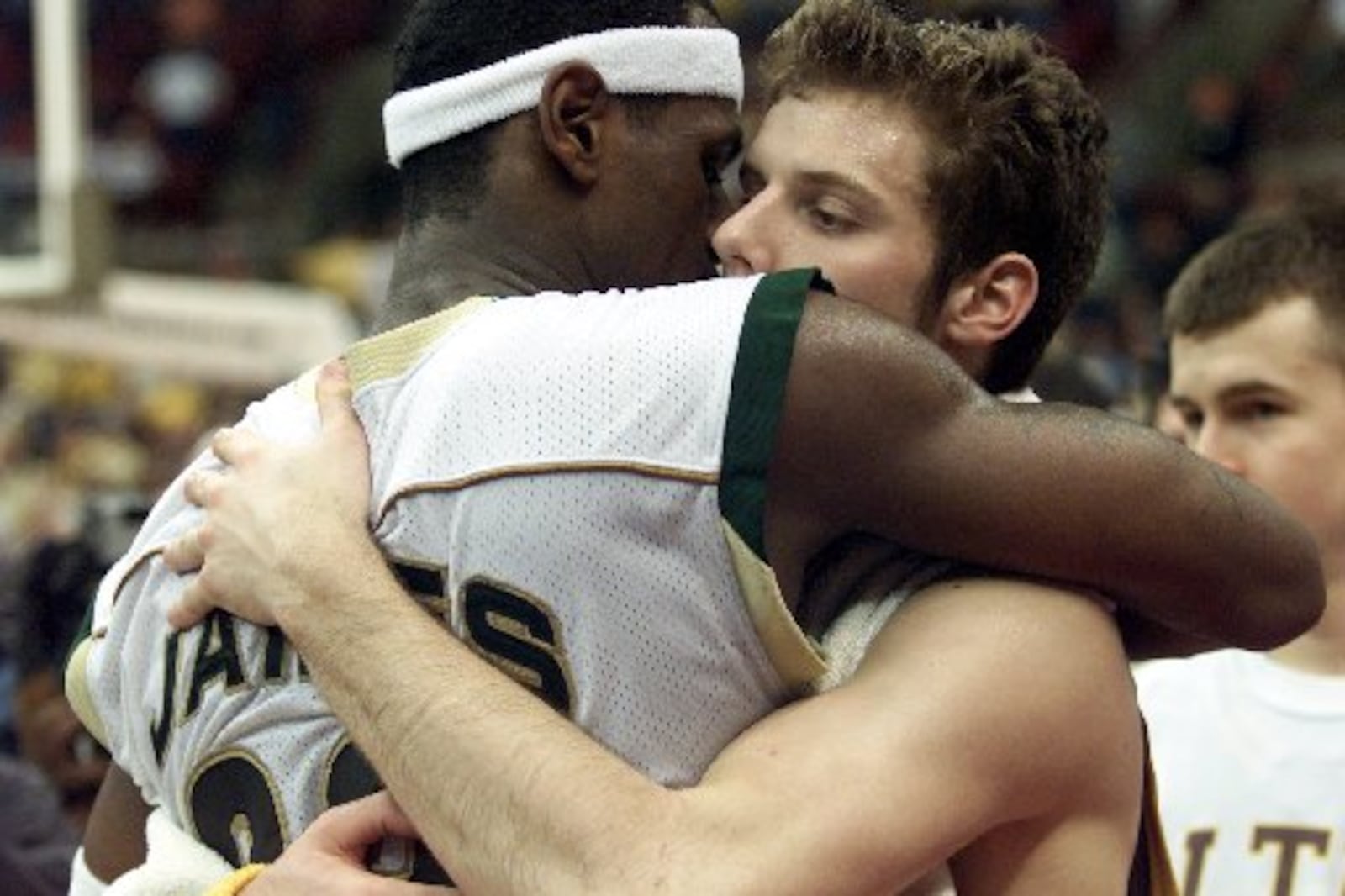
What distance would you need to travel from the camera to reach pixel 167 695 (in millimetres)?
2846

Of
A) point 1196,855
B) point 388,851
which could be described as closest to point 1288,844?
point 1196,855

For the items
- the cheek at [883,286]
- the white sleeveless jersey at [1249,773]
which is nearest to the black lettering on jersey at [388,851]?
the cheek at [883,286]

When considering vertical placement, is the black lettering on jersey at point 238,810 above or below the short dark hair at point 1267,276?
below

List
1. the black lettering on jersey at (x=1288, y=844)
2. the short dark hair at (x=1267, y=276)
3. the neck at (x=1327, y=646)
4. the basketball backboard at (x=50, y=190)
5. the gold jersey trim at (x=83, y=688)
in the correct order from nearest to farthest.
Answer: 1. the gold jersey trim at (x=83, y=688)
2. the black lettering on jersey at (x=1288, y=844)
3. the neck at (x=1327, y=646)
4. the short dark hair at (x=1267, y=276)
5. the basketball backboard at (x=50, y=190)

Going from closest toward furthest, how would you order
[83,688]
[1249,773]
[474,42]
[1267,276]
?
[474,42], [83,688], [1249,773], [1267,276]

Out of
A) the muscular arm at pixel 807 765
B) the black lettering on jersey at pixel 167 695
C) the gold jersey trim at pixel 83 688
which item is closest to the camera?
the muscular arm at pixel 807 765

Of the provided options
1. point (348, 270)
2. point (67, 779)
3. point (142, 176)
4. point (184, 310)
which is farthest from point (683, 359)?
point (142, 176)

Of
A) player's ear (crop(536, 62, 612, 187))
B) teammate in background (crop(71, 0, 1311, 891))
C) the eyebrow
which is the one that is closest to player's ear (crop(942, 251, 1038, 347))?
teammate in background (crop(71, 0, 1311, 891))

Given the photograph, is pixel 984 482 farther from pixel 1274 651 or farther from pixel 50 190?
pixel 50 190

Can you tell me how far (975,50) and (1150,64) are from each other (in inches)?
388

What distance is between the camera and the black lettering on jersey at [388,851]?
2.69 m

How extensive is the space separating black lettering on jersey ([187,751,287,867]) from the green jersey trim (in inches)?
24.0

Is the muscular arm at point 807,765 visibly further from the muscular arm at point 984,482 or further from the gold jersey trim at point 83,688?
the gold jersey trim at point 83,688

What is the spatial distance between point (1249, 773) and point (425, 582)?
6.07 ft
